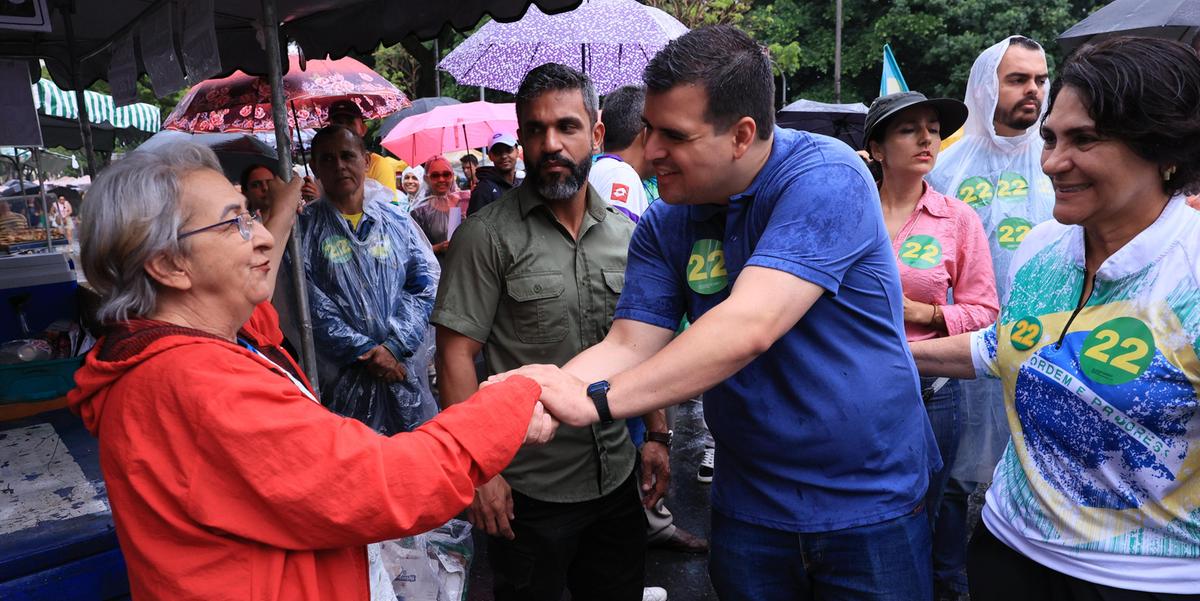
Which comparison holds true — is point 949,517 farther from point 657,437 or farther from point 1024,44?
point 1024,44

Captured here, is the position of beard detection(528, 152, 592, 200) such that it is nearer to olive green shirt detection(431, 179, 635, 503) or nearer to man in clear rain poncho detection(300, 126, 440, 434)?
olive green shirt detection(431, 179, 635, 503)

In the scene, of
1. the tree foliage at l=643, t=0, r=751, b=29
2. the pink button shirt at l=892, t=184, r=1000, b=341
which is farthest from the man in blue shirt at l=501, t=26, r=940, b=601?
the tree foliage at l=643, t=0, r=751, b=29

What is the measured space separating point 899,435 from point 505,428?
99 centimetres

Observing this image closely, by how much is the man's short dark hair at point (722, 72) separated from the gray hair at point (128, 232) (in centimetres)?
111

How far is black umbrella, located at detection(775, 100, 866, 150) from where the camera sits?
9742mm

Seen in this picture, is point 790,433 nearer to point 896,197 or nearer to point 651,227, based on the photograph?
point 651,227

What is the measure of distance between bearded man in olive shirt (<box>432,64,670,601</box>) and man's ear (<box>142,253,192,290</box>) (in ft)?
3.13

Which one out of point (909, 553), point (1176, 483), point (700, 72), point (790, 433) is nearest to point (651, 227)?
Answer: point (700, 72)

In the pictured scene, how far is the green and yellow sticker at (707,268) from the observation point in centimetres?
201

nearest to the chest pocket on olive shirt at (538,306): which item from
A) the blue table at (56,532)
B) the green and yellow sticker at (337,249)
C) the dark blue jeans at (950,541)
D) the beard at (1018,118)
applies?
the blue table at (56,532)

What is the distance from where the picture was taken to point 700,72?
1.77m

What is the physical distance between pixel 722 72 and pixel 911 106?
177 cm

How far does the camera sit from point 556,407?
1881 mm

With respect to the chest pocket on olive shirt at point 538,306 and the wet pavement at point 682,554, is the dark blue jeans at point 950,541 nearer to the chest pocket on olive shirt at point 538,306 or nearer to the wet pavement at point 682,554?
the wet pavement at point 682,554
